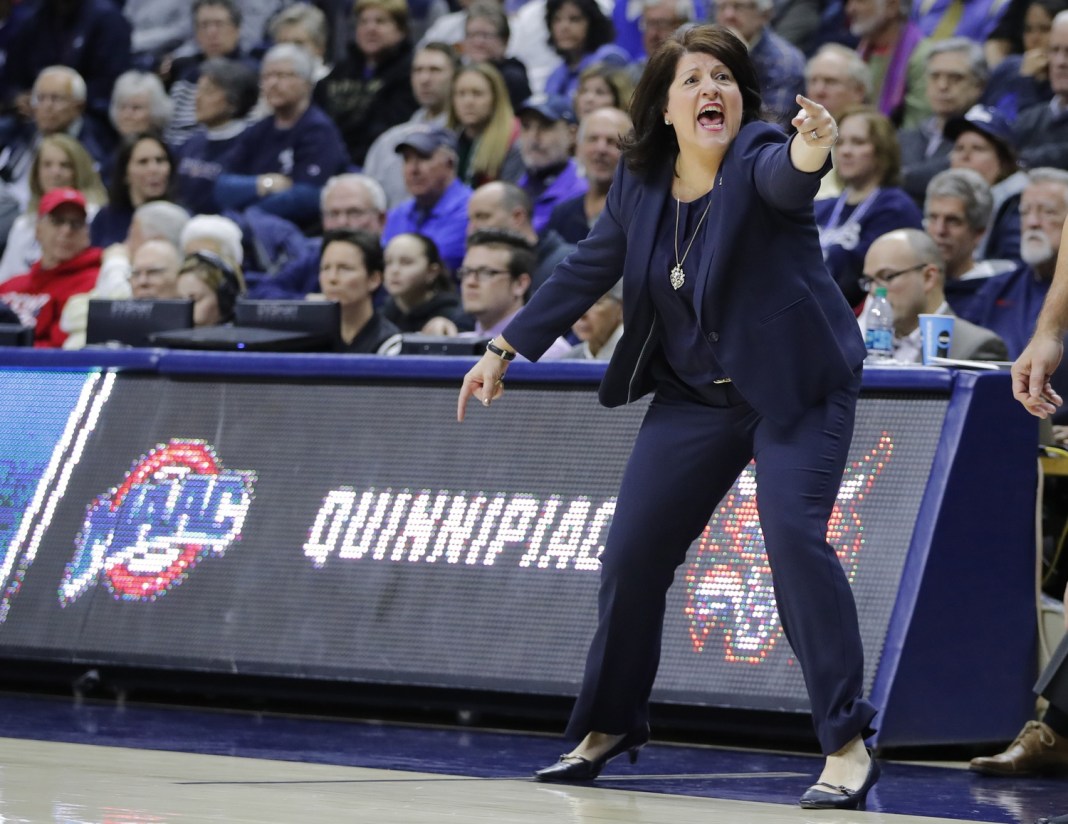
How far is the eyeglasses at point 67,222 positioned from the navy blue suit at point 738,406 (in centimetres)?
562

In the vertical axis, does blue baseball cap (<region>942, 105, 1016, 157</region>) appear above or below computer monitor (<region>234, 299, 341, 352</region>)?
above

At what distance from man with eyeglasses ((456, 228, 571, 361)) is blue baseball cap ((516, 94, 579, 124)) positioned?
75.0 inches

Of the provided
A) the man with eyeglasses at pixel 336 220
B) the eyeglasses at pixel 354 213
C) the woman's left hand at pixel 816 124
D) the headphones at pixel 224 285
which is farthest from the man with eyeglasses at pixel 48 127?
the woman's left hand at pixel 816 124

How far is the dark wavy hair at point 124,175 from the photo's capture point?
1105 centimetres

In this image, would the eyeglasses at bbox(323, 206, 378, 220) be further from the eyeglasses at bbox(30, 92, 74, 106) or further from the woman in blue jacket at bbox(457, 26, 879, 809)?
the woman in blue jacket at bbox(457, 26, 879, 809)

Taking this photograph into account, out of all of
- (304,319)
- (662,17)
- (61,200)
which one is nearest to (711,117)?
(304,319)

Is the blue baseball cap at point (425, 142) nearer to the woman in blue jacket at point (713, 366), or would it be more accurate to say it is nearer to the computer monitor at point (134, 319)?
the computer monitor at point (134, 319)

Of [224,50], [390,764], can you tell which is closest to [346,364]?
[390,764]

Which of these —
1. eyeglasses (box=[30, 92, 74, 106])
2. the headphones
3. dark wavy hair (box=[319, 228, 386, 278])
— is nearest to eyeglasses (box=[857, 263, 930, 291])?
dark wavy hair (box=[319, 228, 386, 278])

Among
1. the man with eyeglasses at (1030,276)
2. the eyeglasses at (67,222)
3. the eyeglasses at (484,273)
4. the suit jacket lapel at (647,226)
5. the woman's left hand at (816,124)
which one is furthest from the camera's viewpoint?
the eyeglasses at (67,222)

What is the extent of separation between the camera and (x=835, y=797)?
14.2 feet

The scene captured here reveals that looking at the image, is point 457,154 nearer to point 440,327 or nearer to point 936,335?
point 440,327

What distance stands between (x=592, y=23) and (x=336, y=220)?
2.56m

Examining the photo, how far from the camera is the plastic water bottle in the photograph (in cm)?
624
